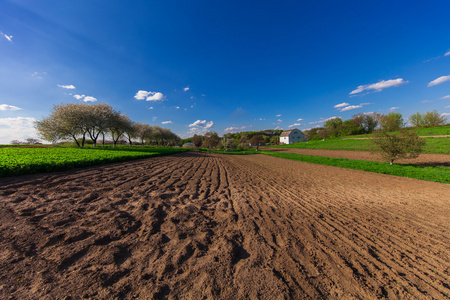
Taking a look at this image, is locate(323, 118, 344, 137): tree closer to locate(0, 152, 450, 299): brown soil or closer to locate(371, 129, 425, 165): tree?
locate(371, 129, 425, 165): tree

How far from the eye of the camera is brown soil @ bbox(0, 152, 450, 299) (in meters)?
2.22

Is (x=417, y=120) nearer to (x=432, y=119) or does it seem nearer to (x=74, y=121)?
(x=432, y=119)

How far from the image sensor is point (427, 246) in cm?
344

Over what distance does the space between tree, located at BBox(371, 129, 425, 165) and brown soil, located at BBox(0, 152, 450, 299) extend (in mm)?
9939

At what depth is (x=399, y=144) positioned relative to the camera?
1286 cm

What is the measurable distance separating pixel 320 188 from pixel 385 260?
522 cm

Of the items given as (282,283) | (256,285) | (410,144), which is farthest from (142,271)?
(410,144)

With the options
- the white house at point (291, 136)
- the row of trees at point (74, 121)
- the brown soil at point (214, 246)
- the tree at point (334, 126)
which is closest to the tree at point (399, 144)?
the brown soil at point (214, 246)

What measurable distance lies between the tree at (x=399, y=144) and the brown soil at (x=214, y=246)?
994 centimetres

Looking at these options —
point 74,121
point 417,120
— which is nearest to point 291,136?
point 417,120

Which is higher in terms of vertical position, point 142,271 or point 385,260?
point 142,271

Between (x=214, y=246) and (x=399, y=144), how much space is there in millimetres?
18489

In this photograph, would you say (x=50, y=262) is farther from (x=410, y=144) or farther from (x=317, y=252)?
(x=410, y=144)

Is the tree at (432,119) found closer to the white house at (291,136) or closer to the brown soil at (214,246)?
the white house at (291,136)
